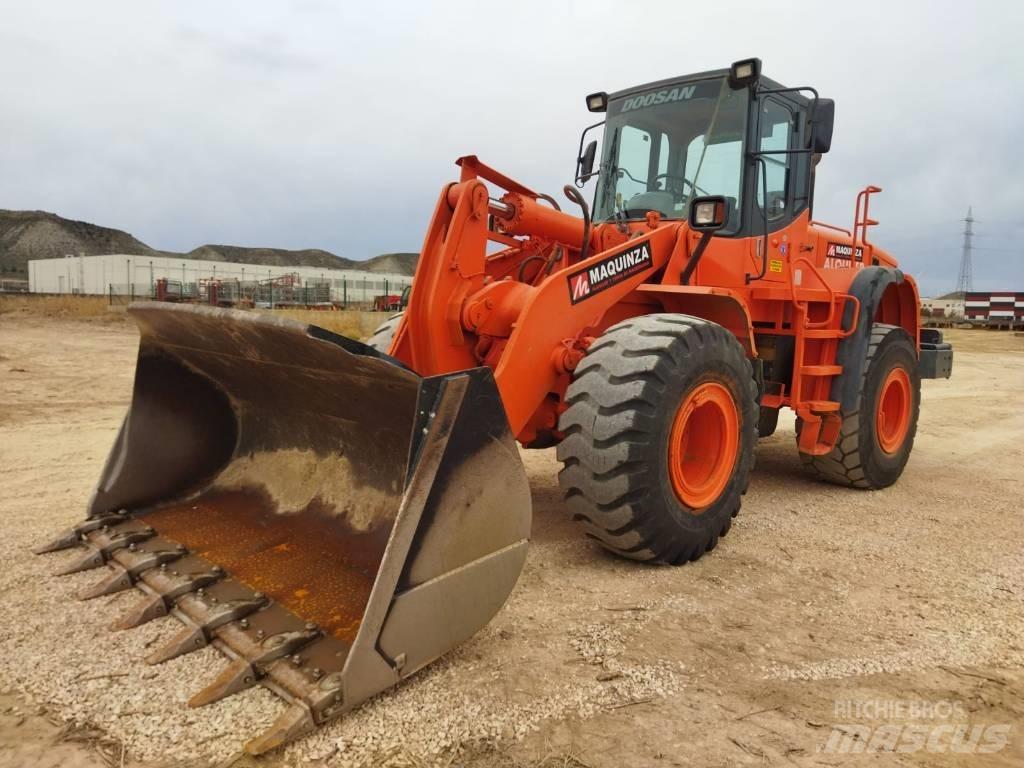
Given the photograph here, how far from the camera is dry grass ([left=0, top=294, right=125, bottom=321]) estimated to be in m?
24.3

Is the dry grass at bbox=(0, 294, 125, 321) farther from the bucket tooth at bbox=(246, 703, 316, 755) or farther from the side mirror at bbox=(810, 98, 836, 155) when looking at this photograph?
the bucket tooth at bbox=(246, 703, 316, 755)

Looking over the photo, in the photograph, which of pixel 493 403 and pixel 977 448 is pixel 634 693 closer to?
pixel 493 403

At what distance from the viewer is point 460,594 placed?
247cm

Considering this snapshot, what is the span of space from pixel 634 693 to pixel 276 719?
1.18 meters

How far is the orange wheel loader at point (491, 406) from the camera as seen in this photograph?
244 cm

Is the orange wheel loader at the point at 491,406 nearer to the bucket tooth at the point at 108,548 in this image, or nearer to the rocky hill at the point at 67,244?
the bucket tooth at the point at 108,548

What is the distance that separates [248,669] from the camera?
2314 millimetres

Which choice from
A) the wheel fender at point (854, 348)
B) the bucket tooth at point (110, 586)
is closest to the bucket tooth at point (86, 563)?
the bucket tooth at point (110, 586)

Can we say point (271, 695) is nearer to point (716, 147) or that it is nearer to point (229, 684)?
point (229, 684)

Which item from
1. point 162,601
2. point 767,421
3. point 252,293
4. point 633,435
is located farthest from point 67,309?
point 633,435

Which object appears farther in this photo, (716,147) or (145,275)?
(145,275)

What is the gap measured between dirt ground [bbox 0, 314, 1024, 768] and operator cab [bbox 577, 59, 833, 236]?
2.13 meters

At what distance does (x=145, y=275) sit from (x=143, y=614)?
5906cm

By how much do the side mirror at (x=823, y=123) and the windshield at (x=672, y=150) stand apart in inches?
19.6
